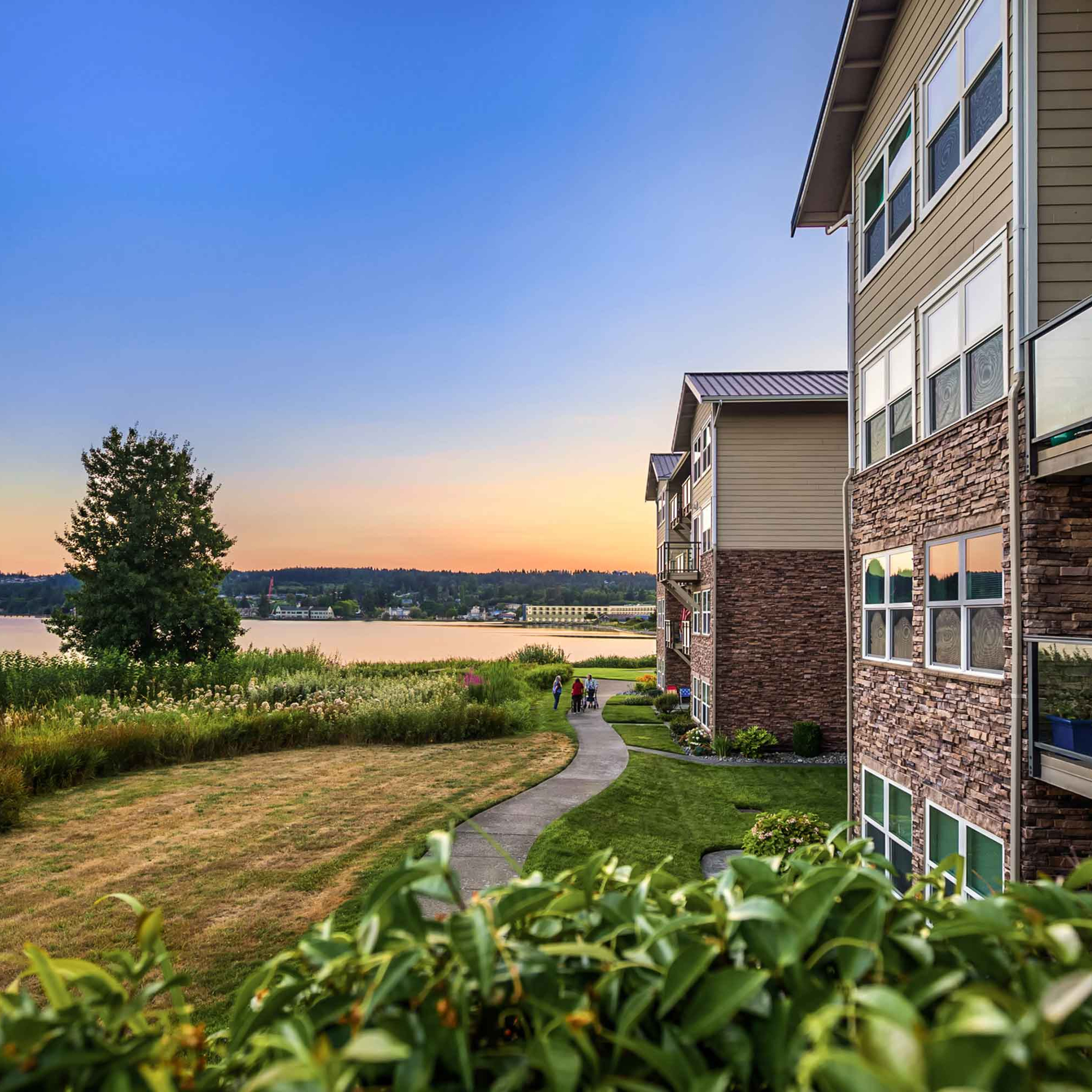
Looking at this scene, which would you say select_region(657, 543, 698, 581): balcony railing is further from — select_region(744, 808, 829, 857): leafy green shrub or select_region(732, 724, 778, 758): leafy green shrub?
select_region(744, 808, 829, 857): leafy green shrub

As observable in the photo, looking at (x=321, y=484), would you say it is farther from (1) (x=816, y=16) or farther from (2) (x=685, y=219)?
(1) (x=816, y=16)

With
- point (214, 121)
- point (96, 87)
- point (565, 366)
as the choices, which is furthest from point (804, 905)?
point (565, 366)

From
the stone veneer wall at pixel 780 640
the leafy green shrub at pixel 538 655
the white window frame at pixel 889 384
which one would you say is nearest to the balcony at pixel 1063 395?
the white window frame at pixel 889 384

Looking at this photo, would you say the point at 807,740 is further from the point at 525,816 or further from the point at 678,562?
the point at 678,562

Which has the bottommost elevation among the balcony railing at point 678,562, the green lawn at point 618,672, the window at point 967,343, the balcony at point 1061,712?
the green lawn at point 618,672

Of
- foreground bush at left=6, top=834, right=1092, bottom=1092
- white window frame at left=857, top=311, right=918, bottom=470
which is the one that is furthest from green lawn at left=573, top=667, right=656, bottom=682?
foreground bush at left=6, top=834, right=1092, bottom=1092

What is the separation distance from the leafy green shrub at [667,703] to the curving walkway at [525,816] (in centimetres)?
677

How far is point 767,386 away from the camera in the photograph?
793 inches

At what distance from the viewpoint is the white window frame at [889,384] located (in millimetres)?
8828

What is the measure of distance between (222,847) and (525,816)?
4.82m

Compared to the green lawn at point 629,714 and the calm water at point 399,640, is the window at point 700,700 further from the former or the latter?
the calm water at point 399,640

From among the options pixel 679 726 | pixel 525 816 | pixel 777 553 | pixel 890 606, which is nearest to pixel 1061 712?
pixel 890 606

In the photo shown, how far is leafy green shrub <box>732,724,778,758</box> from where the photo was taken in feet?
62.2

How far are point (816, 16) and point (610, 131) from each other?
22.0 ft
